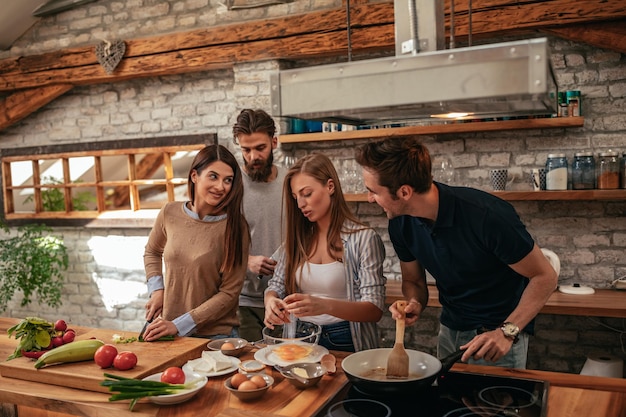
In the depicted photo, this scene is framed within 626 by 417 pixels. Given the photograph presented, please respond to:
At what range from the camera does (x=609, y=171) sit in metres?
3.58

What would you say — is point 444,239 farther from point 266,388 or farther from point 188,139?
point 188,139

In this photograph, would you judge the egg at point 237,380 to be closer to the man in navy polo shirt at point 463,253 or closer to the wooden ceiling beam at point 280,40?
the man in navy polo shirt at point 463,253

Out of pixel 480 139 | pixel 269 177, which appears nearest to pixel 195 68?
pixel 269 177

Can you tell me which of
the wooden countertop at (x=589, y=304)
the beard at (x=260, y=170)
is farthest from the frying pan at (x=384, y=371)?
the wooden countertop at (x=589, y=304)

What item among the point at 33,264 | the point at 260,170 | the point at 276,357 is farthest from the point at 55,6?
the point at 276,357

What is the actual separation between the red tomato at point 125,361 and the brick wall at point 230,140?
2600 millimetres

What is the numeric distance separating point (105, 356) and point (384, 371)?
92 centimetres

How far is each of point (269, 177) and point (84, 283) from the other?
3.27m

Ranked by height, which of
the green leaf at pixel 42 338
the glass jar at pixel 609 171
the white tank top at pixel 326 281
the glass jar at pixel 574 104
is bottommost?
the green leaf at pixel 42 338

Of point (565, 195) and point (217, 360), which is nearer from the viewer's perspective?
point (217, 360)

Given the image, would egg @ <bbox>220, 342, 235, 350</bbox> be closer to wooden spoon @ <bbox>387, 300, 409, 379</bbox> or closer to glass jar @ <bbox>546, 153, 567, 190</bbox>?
wooden spoon @ <bbox>387, 300, 409, 379</bbox>

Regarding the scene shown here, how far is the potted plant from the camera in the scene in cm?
518

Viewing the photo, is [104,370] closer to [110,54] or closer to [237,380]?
[237,380]

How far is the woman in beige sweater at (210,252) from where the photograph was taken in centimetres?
248
